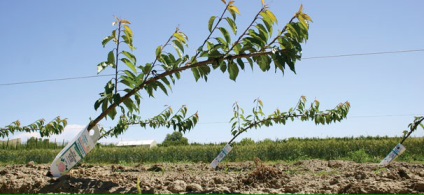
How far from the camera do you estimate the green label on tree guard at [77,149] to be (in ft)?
8.66

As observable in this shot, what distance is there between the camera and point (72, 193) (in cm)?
249

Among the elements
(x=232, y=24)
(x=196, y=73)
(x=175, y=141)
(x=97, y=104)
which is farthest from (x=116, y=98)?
(x=175, y=141)

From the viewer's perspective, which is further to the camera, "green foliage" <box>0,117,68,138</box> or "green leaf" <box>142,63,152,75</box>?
"green foliage" <box>0,117,68,138</box>


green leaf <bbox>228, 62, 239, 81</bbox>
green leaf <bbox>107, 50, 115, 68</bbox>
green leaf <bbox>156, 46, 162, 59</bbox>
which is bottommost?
green leaf <bbox>228, 62, 239, 81</bbox>

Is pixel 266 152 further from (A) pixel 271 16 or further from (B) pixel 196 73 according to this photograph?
(A) pixel 271 16

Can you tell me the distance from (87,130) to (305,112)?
545 centimetres

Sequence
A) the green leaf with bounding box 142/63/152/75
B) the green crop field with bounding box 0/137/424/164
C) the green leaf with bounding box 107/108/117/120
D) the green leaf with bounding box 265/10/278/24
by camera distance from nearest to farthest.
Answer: the green leaf with bounding box 265/10/278/24
the green leaf with bounding box 142/63/152/75
the green leaf with bounding box 107/108/117/120
the green crop field with bounding box 0/137/424/164

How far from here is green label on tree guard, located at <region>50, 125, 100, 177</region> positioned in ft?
8.66

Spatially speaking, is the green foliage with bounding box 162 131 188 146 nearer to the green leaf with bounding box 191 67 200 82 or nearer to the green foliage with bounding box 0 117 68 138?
the green foliage with bounding box 0 117 68 138

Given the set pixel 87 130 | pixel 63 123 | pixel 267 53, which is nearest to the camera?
pixel 267 53

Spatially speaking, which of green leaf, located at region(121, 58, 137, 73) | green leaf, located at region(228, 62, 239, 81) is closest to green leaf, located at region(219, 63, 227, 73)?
green leaf, located at region(228, 62, 239, 81)

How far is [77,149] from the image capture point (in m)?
2.65

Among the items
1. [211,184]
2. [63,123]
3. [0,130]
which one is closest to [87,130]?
[211,184]

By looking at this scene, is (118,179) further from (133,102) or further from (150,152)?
(150,152)
